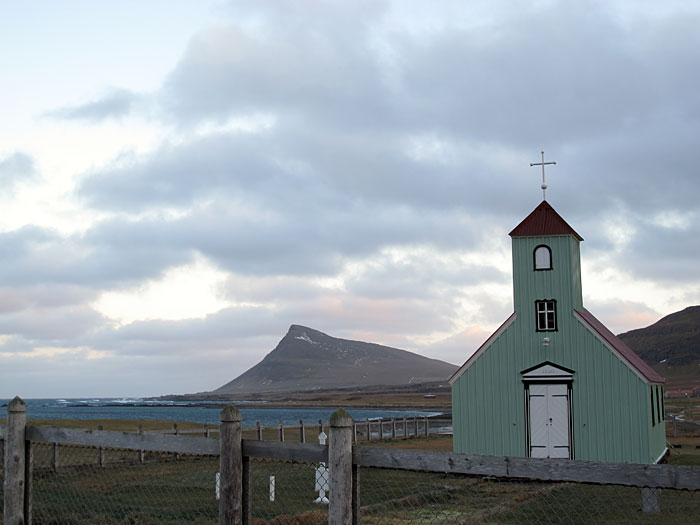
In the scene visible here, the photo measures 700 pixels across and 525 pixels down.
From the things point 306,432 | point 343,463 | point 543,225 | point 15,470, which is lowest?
point 306,432

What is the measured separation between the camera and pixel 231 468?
6320 mm

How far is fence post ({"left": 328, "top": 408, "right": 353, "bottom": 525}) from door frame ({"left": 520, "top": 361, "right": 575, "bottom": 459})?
18043mm

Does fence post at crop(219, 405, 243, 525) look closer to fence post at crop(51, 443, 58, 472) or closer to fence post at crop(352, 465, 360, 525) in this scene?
fence post at crop(352, 465, 360, 525)

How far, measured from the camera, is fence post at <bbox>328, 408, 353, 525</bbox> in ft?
19.0

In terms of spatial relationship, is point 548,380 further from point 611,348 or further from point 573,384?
point 611,348

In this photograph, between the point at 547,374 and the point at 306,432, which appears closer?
the point at 547,374

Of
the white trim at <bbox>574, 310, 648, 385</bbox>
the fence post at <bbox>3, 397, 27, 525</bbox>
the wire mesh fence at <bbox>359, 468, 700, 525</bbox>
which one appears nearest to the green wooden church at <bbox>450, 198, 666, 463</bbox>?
the white trim at <bbox>574, 310, 648, 385</bbox>

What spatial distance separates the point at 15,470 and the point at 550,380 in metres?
17.6

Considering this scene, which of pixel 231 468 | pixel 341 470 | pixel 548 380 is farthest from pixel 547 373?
pixel 341 470

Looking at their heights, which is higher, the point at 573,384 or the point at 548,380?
the point at 548,380

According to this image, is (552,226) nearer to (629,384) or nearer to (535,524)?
(629,384)

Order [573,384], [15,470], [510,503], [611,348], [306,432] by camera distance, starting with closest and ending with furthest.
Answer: [15,470] → [510,503] → [611,348] → [573,384] → [306,432]

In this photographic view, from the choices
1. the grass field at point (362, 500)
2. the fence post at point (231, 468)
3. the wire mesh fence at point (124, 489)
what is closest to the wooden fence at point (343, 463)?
the fence post at point (231, 468)

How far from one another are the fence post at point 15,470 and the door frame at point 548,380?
685 inches
